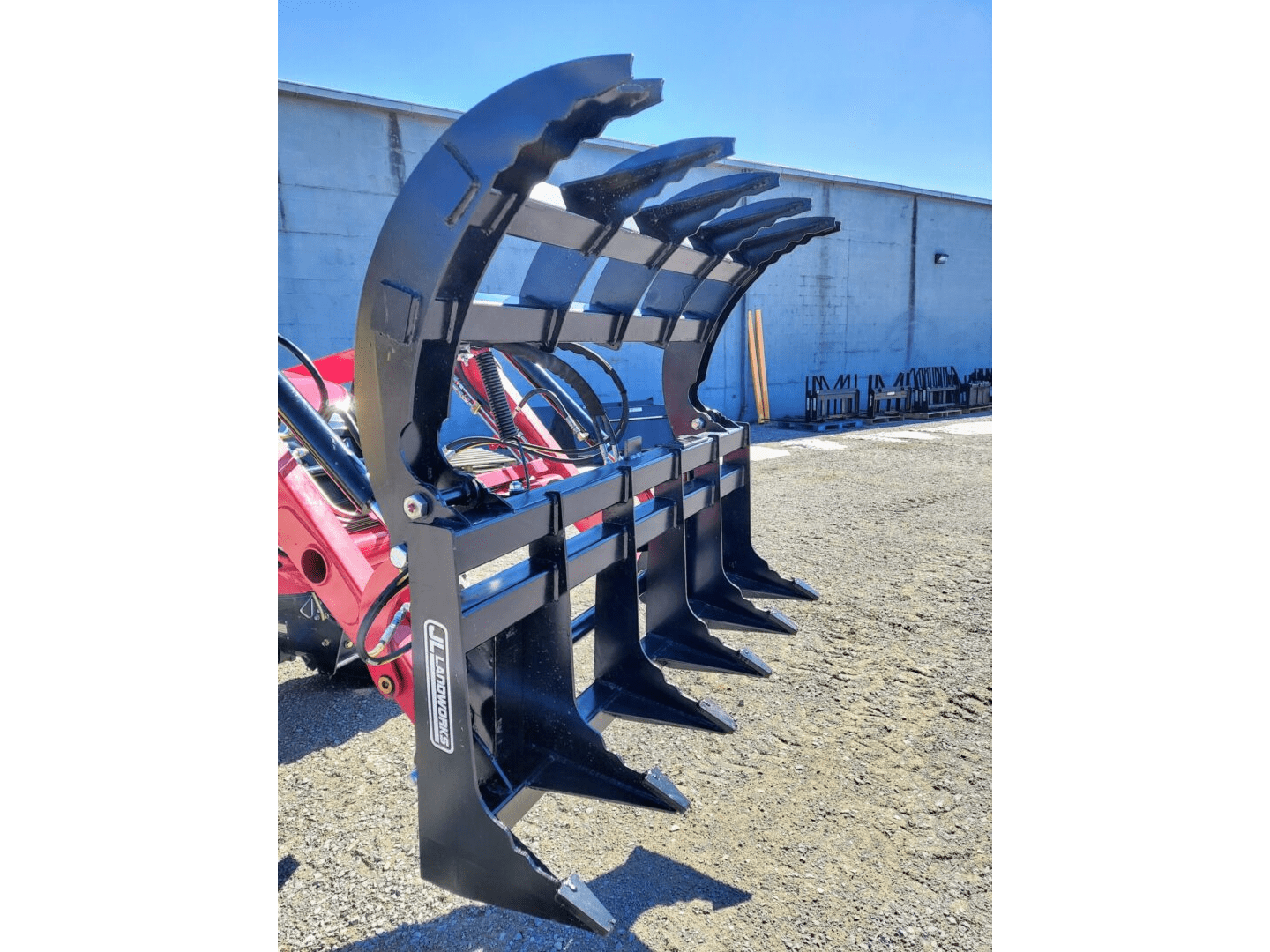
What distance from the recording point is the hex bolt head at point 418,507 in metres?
1.73

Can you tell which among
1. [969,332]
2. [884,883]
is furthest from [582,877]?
[969,332]

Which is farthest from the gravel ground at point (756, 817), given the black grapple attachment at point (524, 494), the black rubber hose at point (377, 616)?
the black rubber hose at point (377, 616)

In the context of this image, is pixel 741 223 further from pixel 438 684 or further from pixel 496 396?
pixel 438 684

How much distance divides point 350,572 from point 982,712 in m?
2.52

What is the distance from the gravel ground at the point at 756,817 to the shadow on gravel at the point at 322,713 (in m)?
0.01

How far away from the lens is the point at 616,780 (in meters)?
2.01

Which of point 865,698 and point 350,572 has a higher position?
point 350,572

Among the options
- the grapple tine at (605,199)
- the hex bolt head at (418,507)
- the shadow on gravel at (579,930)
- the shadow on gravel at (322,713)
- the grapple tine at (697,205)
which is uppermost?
the grapple tine at (697,205)

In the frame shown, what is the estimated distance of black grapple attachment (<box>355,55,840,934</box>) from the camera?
1627 millimetres

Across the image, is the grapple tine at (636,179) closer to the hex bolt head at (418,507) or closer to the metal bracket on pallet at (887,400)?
the hex bolt head at (418,507)

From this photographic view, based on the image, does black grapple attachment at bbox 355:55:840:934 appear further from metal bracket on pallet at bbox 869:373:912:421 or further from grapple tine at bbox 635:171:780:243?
metal bracket on pallet at bbox 869:373:912:421

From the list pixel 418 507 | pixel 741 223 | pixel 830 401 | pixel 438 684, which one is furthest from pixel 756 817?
pixel 830 401

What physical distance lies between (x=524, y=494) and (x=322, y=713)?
1.79 metres

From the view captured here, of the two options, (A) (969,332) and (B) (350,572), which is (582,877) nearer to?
(B) (350,572)
